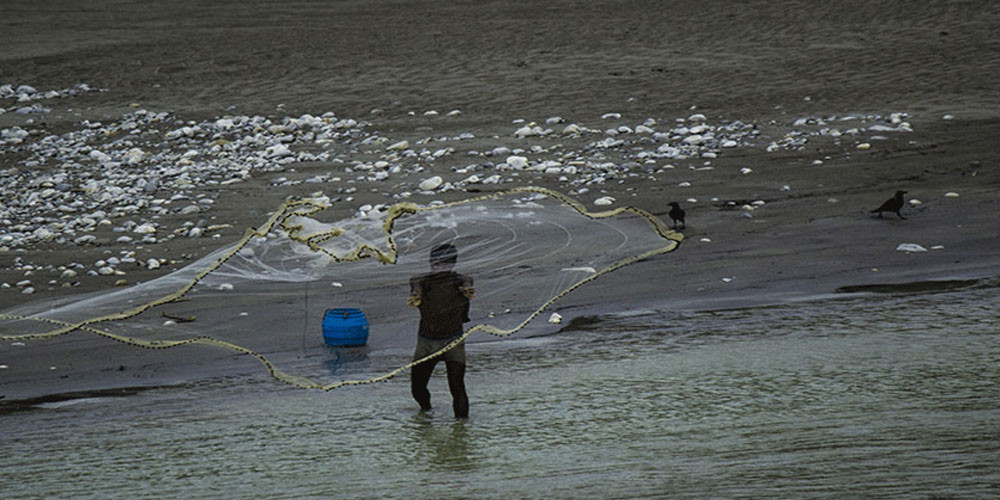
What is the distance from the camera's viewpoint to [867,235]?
433 inches

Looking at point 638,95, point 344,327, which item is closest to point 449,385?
point 344,327

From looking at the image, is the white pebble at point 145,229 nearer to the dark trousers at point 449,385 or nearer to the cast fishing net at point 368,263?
the cast fishing net at point 368,263

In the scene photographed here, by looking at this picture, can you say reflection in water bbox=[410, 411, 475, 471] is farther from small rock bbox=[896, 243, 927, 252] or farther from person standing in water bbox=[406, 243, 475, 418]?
small rock bbox=[896, 243, 927, 252]

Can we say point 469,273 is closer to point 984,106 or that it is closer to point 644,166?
point 644,166

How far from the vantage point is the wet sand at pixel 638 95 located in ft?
34.0

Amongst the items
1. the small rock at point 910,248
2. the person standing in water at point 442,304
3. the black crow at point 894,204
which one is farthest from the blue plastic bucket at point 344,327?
the black crow at point 894,204

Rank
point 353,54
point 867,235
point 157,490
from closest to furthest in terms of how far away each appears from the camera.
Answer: point 157,490, point 867,235, point 353,54

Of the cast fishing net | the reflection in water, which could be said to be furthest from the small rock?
the reflection in water

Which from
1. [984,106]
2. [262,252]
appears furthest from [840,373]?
[984,106]

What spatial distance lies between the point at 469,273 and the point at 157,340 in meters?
2.11

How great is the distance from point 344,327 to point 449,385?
1.45 m

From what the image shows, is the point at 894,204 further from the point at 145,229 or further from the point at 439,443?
the point at 145,229

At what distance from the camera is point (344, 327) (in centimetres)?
838

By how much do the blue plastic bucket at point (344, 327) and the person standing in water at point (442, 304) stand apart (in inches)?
54.5
